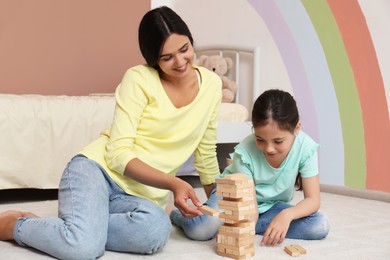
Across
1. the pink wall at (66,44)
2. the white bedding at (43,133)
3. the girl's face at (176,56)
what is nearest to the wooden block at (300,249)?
the girl's face at (176,56)

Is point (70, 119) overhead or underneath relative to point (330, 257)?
overhead

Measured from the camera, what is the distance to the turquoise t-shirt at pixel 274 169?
4.40ft

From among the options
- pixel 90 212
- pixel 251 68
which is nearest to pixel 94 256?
pixel 90 212

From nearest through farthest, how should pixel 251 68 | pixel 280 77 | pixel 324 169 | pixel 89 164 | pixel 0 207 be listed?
pixel 89 164 < pixel 0 207 < pixel 324 169 < pixel 280 77 < pixel 251 68

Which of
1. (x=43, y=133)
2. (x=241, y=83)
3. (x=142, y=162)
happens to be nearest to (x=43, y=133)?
(x=43, y=133)

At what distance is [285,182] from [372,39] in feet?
3.59

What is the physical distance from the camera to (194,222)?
1.34 meters

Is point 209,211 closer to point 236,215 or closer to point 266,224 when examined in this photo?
point 236,215

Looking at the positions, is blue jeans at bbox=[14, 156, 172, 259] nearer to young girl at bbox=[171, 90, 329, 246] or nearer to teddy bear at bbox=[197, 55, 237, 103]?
young girl at bbox=[171, 90, 329, 246]

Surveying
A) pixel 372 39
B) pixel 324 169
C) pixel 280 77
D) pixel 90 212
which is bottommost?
pixel 324 169

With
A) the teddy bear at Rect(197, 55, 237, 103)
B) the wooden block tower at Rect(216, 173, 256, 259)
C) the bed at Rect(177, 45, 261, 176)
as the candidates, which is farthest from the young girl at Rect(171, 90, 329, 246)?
the teddy bear at Rect(197, 55, 237, 103)

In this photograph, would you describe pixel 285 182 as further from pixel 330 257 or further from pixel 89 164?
pixel 89 164

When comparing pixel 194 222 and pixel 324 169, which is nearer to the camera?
pixel 194 222

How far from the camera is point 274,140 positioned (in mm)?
1271
